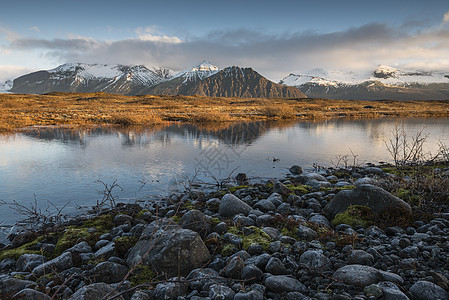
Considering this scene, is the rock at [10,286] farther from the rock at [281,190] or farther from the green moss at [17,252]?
the rock at [281,190]

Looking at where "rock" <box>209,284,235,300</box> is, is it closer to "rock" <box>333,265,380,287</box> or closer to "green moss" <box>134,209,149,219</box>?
"rock" <box>333,265,380,287</box>

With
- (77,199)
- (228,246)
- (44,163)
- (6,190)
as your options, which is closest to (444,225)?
(228,246)

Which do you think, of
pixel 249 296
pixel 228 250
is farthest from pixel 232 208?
pixel 249 296

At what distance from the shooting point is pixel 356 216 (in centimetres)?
671

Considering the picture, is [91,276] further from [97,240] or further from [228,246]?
[228,246]

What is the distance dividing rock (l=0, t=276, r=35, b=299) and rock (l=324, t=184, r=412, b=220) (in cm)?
688

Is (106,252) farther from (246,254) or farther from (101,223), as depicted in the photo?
(246,254)

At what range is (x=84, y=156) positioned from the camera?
16.7 m

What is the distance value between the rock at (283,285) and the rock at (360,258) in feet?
3.85

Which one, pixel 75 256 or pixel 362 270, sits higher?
pixel 362 270

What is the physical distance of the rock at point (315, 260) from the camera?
4658mm

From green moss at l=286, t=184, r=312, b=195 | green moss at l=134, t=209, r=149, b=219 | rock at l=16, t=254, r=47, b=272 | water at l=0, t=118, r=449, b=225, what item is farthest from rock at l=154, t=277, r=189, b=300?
green moss at l=286, t=184, r=312, b=195

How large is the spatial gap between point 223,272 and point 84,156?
15.0 meters

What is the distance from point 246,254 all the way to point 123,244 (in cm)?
270
